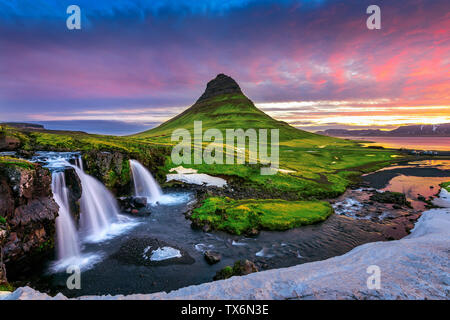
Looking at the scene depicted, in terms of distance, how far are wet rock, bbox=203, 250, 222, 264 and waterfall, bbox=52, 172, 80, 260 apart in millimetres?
12340

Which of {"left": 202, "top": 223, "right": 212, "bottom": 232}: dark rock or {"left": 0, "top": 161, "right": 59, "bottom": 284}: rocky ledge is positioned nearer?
{"left": 0, "top": 161, "right": 59, "bottom": 284}: rocky ledge

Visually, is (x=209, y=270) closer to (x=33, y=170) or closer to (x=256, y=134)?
(x=33, y=170)

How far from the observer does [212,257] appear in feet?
61.5

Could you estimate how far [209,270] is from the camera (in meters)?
17.6

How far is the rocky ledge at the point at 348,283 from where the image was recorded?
9812mm

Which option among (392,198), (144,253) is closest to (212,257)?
(144,253)

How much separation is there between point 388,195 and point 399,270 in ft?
111

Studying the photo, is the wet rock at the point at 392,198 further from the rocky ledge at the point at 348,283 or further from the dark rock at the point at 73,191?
the dark rock at the point at 73,191

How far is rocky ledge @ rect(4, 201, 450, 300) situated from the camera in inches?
386

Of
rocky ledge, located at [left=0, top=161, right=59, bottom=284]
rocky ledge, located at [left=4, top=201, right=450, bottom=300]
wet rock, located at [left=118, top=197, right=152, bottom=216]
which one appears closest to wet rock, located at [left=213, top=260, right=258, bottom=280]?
rocky ledge, located at [left=4, top=201, right=450, bottom=300]

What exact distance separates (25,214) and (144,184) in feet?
76.0

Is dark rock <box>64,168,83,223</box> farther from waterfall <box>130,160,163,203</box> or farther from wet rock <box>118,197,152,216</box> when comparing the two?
waterfall <box>130,160,163,203</box>

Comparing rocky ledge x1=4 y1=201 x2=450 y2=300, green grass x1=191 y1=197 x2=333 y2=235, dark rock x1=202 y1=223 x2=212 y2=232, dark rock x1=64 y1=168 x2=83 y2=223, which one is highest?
dark rock x1=64 y1=168 x2=83 y2=223
